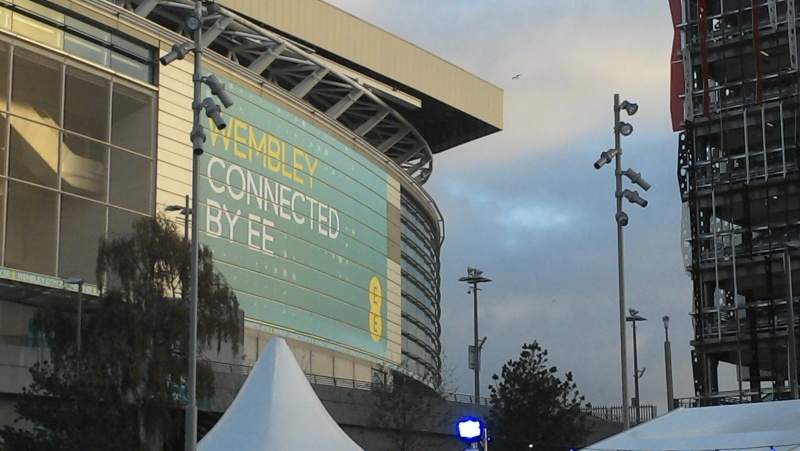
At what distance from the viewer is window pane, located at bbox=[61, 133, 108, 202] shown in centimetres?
6312

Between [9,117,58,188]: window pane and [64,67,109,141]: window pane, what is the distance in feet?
5.20

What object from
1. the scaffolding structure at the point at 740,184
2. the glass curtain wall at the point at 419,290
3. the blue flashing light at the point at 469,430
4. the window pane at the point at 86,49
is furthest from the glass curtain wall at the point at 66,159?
the blue flashing light at the point at 469,430

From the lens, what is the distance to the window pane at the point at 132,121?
66062 millimetres

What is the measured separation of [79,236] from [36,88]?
7139 millimetres

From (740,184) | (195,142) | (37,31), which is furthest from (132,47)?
(195,142)

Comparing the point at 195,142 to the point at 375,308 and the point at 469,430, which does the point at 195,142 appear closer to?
the point at 469,430

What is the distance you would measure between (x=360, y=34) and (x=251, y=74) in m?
16.8

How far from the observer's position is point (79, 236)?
63.6m

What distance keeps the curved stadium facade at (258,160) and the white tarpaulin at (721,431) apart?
26.9 metres

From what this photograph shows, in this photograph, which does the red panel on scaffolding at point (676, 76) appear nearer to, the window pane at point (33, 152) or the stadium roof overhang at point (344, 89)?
the stadium roof overhang at point (344, 89)

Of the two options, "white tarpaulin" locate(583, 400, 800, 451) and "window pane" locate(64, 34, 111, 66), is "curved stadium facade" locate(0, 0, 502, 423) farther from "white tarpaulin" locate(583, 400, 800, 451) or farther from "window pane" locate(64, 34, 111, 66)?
"white tarpaulin" locate(583, 400, 800, 451)

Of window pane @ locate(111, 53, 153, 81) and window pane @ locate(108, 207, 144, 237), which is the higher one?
window pane @ locate(111, 53, 153, 81)

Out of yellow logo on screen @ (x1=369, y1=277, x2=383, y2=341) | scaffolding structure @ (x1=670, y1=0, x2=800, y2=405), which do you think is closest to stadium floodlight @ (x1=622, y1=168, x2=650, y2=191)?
scaffolding structure @ (x1=670, y1=0, x2=800, y2=405)

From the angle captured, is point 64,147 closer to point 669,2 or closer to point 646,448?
point 669,2
